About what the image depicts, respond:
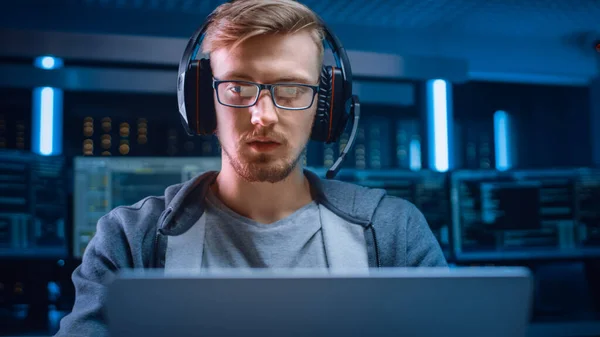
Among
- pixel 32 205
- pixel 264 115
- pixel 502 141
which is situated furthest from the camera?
pixel 502 141

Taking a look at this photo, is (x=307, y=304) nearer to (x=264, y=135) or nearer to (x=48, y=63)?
(x=264, y=135)

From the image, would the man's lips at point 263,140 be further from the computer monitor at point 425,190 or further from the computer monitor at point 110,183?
the computer monitor at point 425,190

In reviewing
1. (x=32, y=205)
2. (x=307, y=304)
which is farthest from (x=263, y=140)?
(x=32, y=205)

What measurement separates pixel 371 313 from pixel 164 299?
149 mm

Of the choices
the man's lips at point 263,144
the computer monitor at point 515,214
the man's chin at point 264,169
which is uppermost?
the man's lips at point 263,144

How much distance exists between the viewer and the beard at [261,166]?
2.82 ft

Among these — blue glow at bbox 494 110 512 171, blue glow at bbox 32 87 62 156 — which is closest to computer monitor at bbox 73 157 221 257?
blue glow at bbox 32 87 62 156

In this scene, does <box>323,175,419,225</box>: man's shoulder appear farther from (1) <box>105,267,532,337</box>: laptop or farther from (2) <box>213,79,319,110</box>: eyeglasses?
(1) <box>105,267,532,337</box>: laptop

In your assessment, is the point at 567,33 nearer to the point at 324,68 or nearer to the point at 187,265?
the point at 324,68

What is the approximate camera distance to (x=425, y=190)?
1954 mm

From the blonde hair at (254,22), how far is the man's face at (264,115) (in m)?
0.01

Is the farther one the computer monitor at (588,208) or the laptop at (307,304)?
the computer monitor at (588,208)

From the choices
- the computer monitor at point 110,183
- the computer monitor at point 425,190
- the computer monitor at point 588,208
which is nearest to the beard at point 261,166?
the computer monitor at point 110,183

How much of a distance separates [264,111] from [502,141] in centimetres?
171
